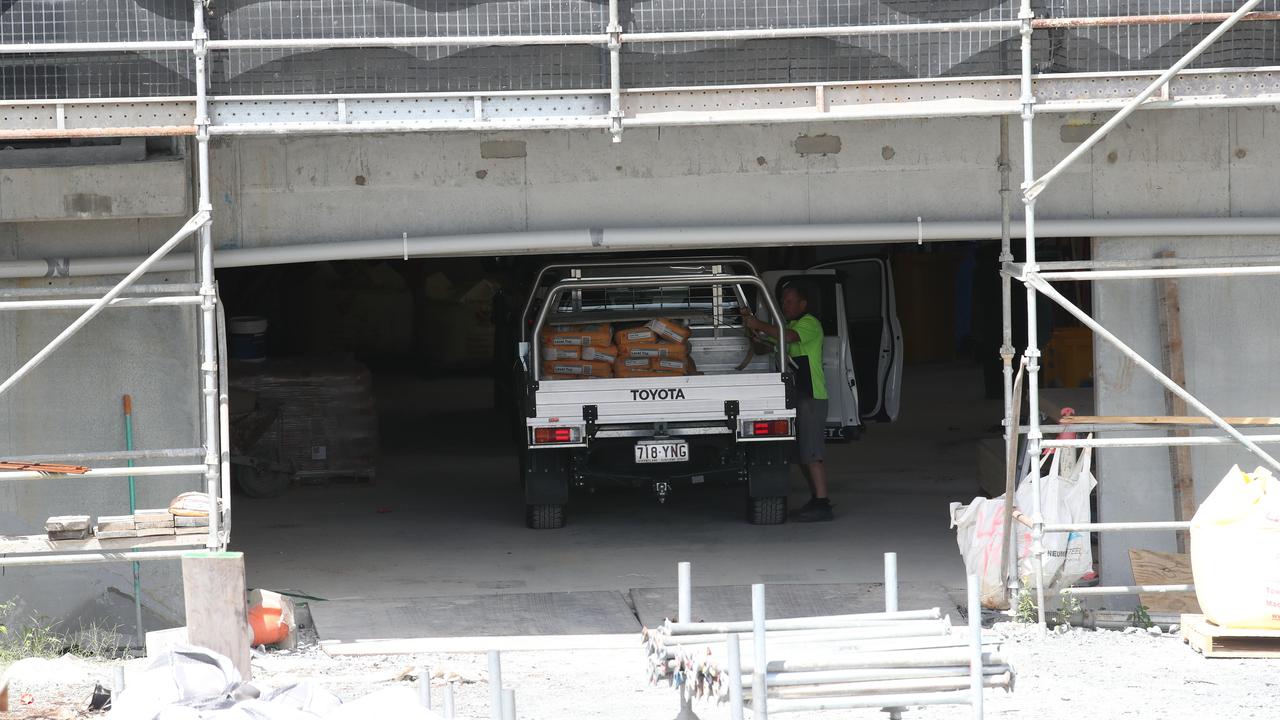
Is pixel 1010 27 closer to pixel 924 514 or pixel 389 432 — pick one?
pixel 924 514

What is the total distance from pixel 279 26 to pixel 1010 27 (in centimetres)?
380

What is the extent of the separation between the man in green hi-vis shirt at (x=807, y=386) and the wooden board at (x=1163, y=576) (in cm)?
293

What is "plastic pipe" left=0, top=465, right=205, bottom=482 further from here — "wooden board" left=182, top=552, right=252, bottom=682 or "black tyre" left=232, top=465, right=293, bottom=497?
"black tyre" left=232, top=465, right=293, bottom=497

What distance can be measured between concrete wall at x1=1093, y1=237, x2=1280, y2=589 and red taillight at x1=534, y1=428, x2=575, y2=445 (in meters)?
3.60

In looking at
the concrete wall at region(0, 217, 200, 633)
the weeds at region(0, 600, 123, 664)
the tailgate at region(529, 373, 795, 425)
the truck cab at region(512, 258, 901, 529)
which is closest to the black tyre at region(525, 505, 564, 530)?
the truck cab at region(512, 258, 901, 529)

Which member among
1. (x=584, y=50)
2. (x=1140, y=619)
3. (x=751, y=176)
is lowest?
(x=1140, y=619)

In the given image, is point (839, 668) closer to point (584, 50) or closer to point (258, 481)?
point (584, 50)

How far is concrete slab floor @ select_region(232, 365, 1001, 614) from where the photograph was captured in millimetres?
10219

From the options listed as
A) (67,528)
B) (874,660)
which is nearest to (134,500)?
(67,528)

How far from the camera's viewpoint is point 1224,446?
9438 millimetres

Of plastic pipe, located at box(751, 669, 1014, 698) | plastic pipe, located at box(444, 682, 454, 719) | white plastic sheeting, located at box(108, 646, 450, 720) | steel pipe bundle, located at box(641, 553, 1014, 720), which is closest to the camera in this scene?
white plastic sheeting, located at box(108, 646, 450, 720)

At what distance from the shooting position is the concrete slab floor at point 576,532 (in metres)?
10.2

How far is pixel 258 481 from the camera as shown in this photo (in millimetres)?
13188

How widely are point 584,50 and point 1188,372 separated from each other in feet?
13.5
